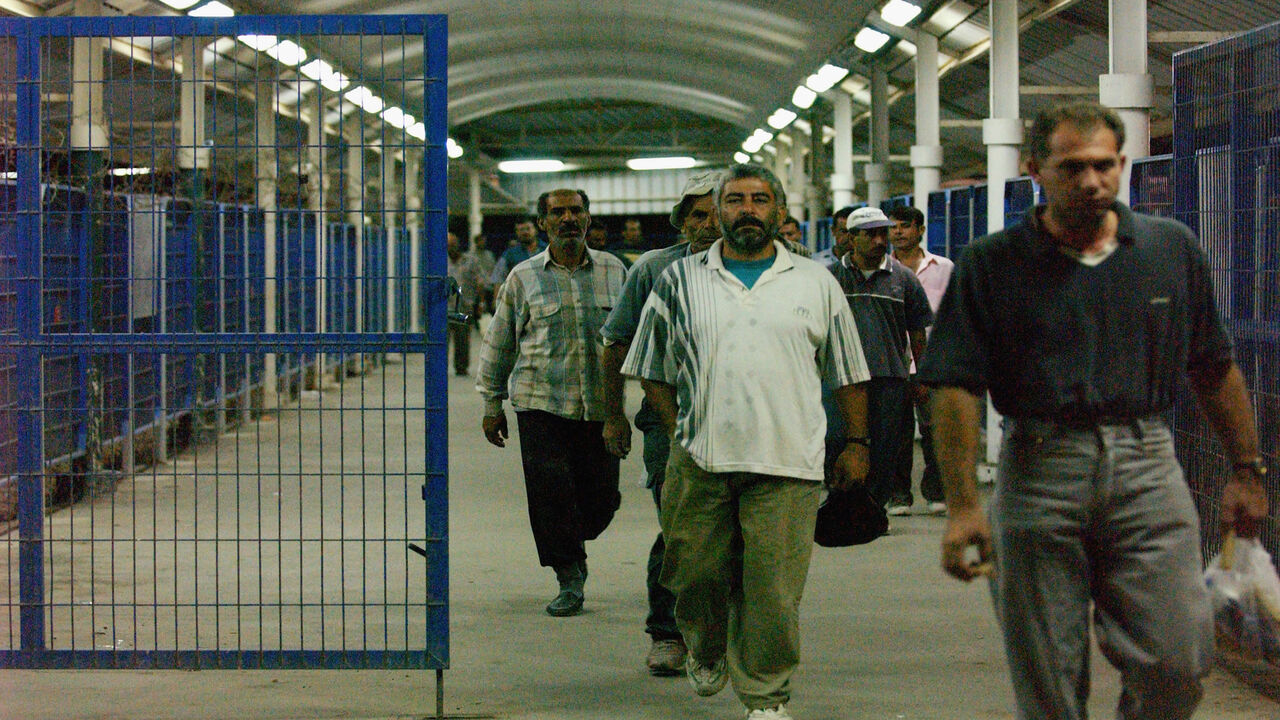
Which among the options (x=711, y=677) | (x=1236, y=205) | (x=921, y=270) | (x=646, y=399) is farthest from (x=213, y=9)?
(x=711, y=677)

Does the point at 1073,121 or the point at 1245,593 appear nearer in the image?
the point at 1073,121

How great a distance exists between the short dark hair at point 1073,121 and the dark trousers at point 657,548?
241 cm

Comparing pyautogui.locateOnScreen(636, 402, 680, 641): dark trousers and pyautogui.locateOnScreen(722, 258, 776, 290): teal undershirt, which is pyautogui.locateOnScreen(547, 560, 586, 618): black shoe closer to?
pyautogui.locateOnScreen(636, 402, 680, 641): dark trousers

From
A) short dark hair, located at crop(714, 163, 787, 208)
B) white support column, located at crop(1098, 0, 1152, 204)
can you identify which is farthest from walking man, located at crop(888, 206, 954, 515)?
short dark hair, located at crop(714, 163, 787, 208)

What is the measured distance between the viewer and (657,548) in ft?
20.5

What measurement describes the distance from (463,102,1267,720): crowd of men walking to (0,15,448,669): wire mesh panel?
0.71 metres

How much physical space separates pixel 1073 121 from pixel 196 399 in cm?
306

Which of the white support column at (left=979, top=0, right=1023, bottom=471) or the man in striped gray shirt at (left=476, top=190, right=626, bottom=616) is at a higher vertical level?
the white support column at (left=979, top=0, right=1023, bottom=471)

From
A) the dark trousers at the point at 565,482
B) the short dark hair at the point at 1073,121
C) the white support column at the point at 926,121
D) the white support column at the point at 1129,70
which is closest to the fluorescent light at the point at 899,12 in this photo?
the white support column at the point at 926,121

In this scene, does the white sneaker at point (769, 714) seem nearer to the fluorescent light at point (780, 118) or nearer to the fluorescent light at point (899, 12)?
the fluorescent light at point (899, 12)

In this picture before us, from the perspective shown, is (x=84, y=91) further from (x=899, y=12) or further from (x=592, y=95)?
(x=592, y=95)

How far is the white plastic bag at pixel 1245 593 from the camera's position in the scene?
3.88 m

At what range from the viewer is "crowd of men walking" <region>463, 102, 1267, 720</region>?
368 centimetres

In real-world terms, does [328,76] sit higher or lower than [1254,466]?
higher
